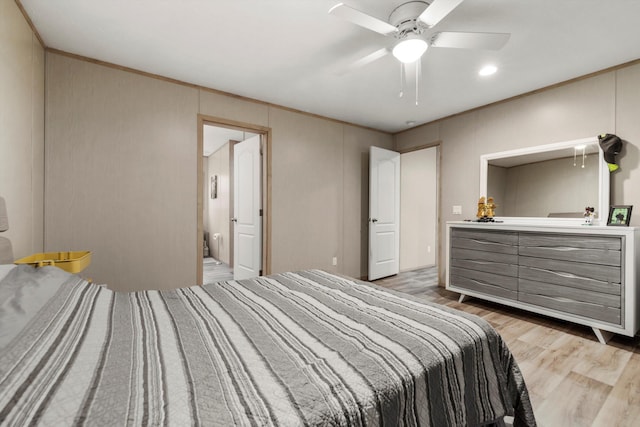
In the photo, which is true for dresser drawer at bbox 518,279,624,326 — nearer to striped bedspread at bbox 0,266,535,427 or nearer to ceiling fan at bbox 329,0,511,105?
striped bedspread at bbox 0,266,535,427

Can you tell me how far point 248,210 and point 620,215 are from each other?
12.8 ft

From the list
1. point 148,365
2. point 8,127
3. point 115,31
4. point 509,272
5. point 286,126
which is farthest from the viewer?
point 286,126

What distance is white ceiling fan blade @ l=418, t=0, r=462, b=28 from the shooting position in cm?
148

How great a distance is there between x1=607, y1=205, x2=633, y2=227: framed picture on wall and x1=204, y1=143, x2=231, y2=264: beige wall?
525 cm

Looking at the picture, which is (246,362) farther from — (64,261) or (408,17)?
(408,17)

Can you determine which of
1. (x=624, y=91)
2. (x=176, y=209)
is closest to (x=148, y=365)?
(x=176, y=209)

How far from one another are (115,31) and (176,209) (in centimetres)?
157

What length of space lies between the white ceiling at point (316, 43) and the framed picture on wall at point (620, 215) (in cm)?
129

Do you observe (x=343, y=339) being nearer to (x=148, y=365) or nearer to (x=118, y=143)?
(x=148, y=365)

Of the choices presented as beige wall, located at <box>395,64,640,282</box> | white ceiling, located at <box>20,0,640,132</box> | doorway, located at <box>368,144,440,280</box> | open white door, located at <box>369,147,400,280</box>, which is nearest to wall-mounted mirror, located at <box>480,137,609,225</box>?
beige wall, located at <box>395,64,640,282</box>

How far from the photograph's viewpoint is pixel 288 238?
3746 millimetres

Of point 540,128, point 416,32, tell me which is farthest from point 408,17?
point 540,128

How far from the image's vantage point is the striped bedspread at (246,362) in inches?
25.6

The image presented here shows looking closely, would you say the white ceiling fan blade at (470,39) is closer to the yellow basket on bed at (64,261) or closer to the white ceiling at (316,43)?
the white ceiling at (316,43)
